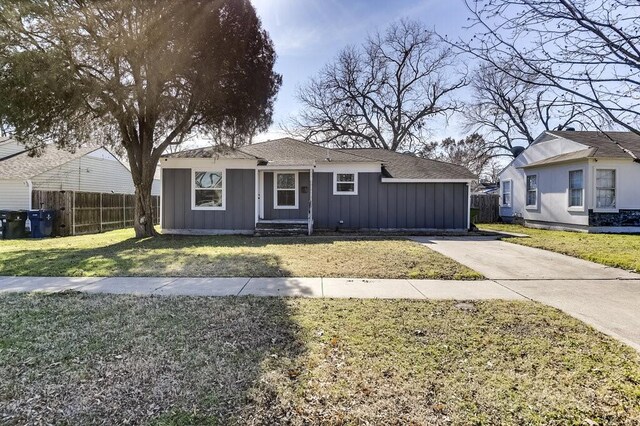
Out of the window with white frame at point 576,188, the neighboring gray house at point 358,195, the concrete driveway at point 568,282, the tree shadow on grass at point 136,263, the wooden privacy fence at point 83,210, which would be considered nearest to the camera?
the concrete driveway at point 568,282

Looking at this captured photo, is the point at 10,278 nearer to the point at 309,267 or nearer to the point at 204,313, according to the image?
the point at 204,313

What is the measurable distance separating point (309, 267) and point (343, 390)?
4.58 meters

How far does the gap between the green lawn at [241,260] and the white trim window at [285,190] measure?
3.15 m

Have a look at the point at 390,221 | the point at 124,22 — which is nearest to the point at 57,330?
the point at 124,22

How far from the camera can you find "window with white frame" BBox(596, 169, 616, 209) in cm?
1448

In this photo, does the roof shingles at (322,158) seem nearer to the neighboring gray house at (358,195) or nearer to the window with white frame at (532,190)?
the neighboring gray house at (358,195)

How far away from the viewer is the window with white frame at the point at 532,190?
17666 millimetres

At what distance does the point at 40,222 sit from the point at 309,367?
15.3 m

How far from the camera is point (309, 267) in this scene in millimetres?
7266

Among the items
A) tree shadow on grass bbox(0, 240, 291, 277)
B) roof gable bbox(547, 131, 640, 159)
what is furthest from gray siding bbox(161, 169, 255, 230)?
roof gable bbox(547, 131, 640, 159)

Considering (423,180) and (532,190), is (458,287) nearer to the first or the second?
(423,180)

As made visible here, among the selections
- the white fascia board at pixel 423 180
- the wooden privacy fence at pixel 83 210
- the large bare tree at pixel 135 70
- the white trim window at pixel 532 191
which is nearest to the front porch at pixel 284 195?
the large bare tree at pixel 135 70

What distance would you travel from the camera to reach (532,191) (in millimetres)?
18172

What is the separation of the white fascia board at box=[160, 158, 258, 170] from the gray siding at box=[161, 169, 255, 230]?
0.15m
